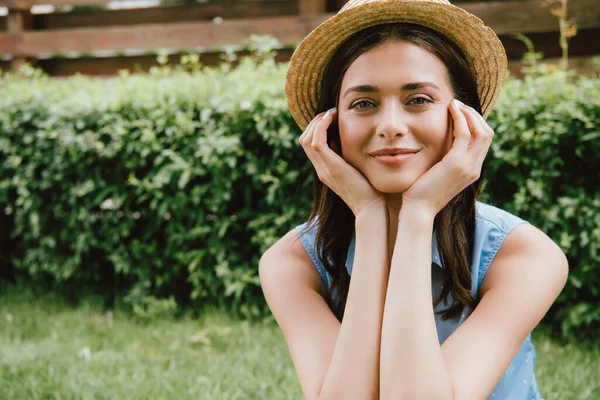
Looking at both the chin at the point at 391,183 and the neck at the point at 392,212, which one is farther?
the neck at the point at 392,212

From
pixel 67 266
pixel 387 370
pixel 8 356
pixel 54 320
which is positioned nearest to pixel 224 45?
pixel 67 266

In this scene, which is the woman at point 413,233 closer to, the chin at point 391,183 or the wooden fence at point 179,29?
the chin at point 391,183

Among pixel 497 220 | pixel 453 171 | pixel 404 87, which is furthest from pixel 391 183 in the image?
pixel 497 220

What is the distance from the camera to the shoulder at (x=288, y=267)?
2.13 m

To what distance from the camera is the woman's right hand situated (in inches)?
78.2

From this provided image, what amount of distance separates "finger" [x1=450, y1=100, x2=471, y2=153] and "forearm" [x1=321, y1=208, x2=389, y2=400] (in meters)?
0.33

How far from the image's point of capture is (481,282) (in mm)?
2023

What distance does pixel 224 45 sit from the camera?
243 inches

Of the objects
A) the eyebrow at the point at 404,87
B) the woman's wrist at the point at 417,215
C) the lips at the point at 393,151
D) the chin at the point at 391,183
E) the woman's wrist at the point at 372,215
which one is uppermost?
the eyebrow at the point at 404,87

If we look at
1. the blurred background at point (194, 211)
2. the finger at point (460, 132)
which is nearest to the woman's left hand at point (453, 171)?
the finger at point (460, 132)

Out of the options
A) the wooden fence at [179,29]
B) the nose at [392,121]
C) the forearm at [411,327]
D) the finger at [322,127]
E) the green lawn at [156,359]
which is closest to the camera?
the forearm at [411,327]

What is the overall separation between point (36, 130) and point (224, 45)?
7.04 ft

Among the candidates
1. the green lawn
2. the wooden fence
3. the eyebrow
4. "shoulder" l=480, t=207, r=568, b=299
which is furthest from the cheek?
the wooden fence

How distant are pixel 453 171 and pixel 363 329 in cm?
53
